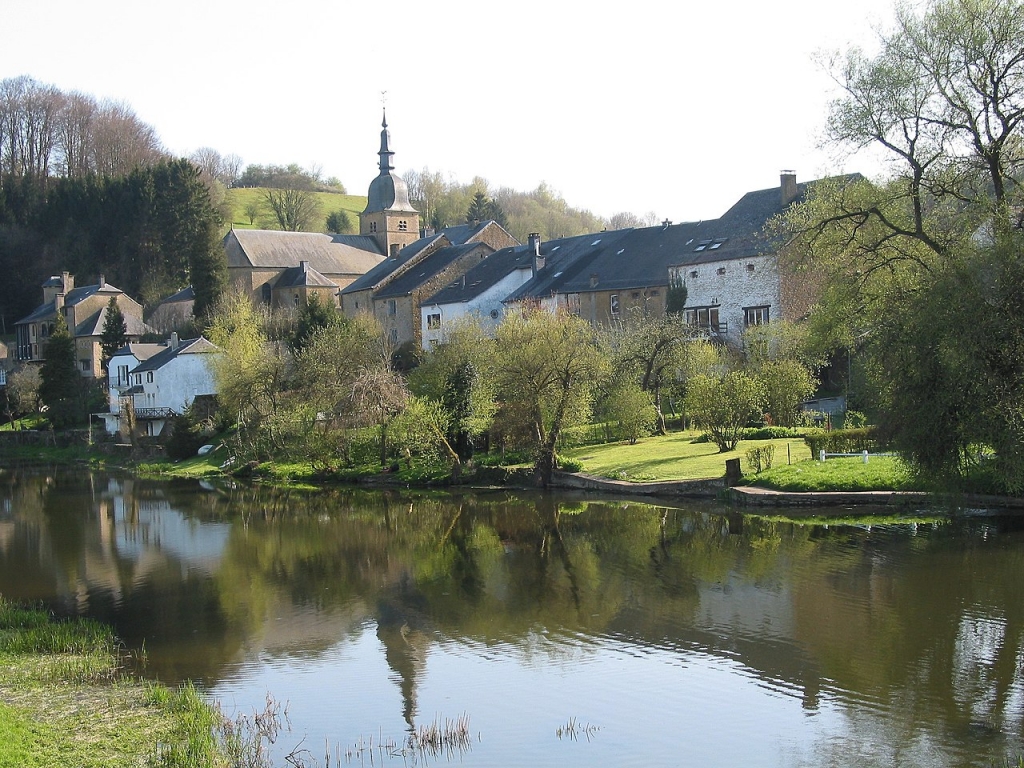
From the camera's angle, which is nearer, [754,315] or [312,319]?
[754,315]

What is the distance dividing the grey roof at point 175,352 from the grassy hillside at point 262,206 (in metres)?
35.9

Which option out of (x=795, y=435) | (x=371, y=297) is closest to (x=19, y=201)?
(x=371, y=297)

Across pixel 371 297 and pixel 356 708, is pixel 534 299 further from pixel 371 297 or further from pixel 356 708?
pixel 356 708

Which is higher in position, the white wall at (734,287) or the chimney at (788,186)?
the chimney at (788,186)

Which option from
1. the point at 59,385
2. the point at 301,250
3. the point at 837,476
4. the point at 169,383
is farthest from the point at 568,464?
the point at 301,250

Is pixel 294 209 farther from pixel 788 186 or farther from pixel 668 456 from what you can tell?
pixel 668 456

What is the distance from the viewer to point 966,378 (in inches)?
768

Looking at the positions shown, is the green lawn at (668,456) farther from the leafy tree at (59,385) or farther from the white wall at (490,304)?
the leafy tree at (59,385)

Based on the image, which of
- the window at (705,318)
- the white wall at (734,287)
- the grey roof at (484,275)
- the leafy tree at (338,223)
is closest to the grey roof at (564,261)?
the grey roof at (484,275)

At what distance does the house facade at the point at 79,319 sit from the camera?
7244cm

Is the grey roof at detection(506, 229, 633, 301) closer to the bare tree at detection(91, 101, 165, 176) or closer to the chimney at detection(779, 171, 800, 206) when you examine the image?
the chimney at detection(779, 171, 800, 206)

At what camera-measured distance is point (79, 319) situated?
7494cm

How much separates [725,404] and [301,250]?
2054 inches

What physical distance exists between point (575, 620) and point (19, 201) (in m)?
83.9
